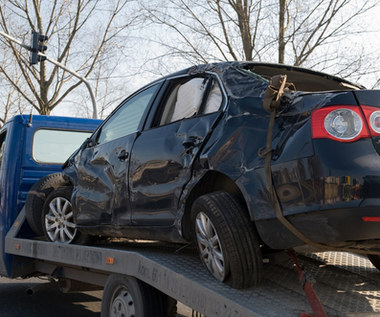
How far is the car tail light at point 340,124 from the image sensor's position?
8.36 ft

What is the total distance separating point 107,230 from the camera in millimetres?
4395

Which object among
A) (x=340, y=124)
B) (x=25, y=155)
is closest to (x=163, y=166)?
(x=340, y=124)

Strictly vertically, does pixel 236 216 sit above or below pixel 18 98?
below

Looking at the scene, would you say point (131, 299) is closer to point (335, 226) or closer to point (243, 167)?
point (243, 167)

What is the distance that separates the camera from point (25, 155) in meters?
6.05

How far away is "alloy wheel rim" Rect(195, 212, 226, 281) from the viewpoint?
3.04 m

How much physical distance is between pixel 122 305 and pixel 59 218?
1651mm

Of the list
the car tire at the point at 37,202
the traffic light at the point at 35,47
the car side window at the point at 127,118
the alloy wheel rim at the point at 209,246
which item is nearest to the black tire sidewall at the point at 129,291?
the alloy wheel rim at the point at 209,246

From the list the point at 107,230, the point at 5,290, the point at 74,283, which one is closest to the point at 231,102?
the point at 107,230

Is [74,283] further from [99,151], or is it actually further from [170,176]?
[170,176]

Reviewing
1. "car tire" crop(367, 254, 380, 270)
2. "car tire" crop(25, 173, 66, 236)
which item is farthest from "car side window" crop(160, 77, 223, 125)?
"car tire" crop(25, 173, 66, 236)

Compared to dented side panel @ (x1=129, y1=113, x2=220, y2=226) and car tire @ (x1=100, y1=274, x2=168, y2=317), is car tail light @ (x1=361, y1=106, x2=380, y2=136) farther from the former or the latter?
car tire @ (x1=100, y1=274, x2=168, y2=317)

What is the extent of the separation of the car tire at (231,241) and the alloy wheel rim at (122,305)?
90 cm

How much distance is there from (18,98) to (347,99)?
35.2 metres
